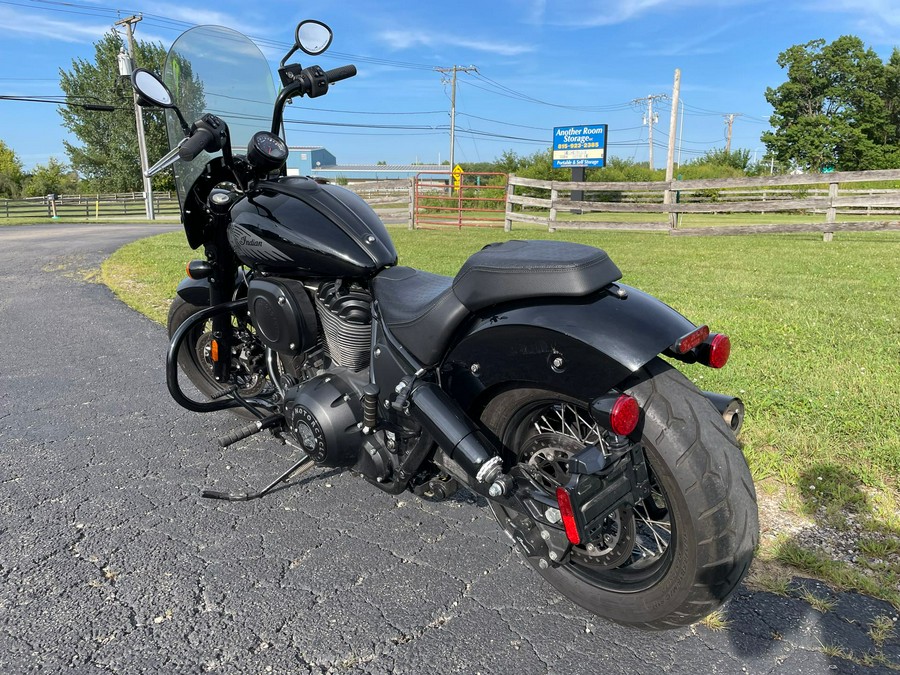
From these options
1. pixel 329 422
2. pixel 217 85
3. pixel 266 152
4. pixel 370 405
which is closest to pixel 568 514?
pixel 370 405

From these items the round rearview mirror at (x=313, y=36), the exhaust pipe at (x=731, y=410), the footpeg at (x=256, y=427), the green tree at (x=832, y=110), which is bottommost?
the footpeg at (x=256, y=427)

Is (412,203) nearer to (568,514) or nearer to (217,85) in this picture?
(217,85)

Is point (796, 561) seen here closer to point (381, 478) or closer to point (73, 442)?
point (381, 478)

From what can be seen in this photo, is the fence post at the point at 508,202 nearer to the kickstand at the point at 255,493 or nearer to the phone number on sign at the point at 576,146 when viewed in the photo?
the phone number on sign at the point at 576,146

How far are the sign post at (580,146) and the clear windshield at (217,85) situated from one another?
75.5 feet

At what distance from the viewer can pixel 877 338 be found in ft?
16.3

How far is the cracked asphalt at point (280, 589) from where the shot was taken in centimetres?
195

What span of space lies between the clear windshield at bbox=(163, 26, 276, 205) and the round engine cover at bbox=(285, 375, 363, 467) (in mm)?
1382

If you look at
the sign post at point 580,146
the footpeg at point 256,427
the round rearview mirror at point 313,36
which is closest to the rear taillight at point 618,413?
the footpeg at point 256,427

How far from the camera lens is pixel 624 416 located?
1688mm

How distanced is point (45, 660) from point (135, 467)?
1350mm

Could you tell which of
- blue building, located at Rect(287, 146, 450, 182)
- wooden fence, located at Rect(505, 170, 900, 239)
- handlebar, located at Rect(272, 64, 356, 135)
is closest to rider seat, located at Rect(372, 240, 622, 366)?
handlebar, located at Rect(272, 64, 356, 135)

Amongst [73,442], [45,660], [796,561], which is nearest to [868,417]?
[796,561]

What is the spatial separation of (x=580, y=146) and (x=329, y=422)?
2582 centimetres
